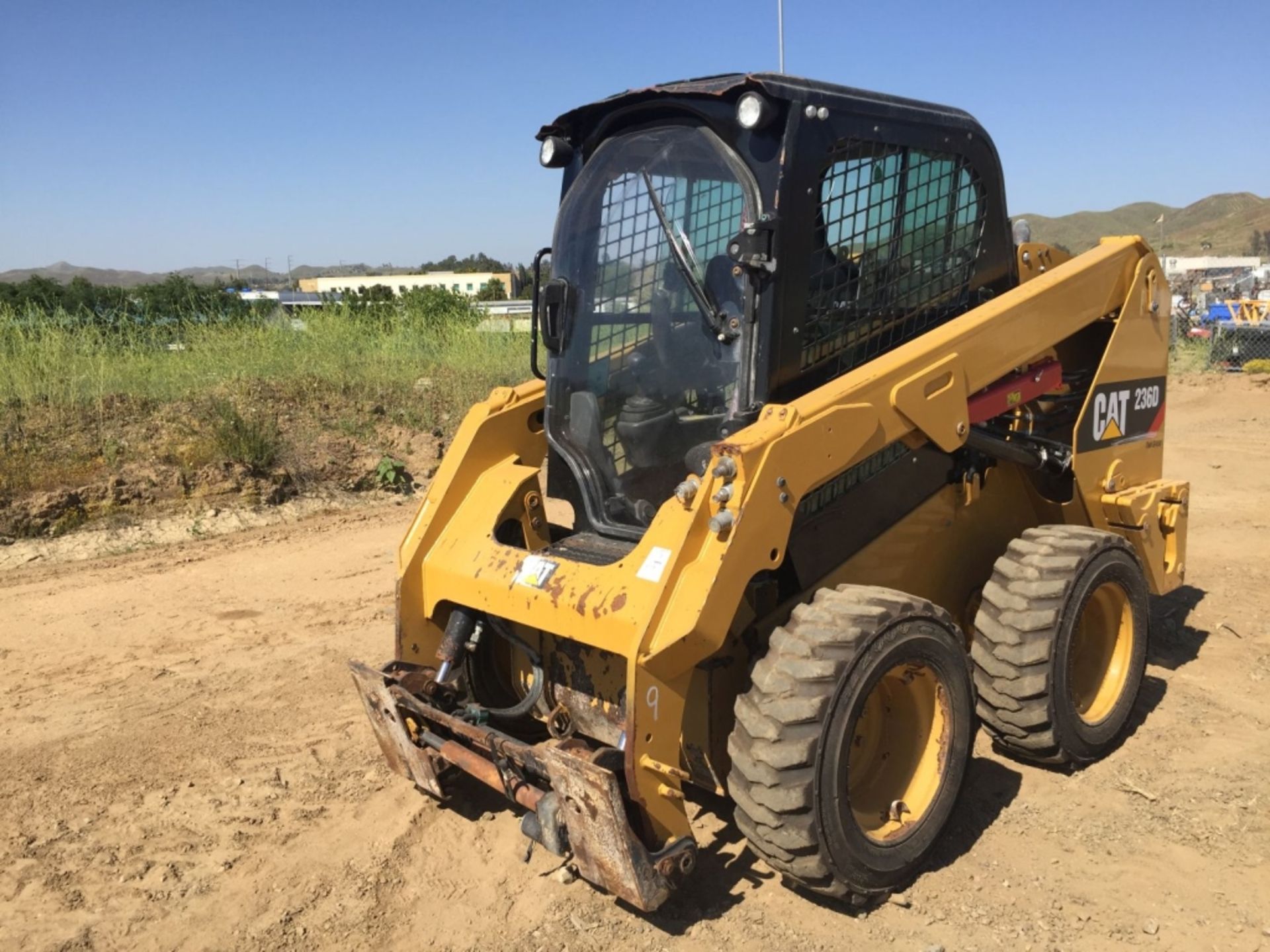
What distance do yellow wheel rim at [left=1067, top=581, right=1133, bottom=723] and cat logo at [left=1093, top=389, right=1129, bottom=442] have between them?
75cm

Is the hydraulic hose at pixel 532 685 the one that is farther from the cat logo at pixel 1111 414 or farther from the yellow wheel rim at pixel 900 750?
the cat logo at pixel 1111 414

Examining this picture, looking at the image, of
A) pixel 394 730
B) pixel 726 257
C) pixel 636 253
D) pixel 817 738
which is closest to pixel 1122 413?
pixel 726 257

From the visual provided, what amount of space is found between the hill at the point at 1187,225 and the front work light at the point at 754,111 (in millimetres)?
93897

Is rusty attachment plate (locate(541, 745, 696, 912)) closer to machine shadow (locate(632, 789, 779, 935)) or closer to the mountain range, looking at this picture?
machine shadow (locate(632, 789, 779, 935))

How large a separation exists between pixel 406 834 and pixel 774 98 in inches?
109

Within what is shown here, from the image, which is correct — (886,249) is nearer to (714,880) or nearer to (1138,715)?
(714,880)

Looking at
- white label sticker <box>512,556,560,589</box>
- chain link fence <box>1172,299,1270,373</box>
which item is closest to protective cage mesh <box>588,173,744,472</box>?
white label sticker <box>512,556,560,589</box>

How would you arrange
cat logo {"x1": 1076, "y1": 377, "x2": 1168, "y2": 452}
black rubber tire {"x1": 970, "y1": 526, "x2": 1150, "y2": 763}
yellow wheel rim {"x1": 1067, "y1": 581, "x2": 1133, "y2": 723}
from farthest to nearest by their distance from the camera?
cat logo {"x1": 1076, "y1": 377, "x2": 1168, "y2": 452} → yellow wheel rim {"x1": 1067, "y1": 581, "x2": 1133, "y2": 723} → black rubber tire {"x1": 970, "y1": 526, "x2": 1150, "y2": 763}

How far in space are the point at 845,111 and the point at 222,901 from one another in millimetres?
3253

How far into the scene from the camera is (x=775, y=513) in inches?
117

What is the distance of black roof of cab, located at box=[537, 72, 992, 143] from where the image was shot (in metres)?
3.20

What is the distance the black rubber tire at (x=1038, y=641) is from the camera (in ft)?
11.9

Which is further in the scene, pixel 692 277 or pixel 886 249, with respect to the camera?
pixel 886 249

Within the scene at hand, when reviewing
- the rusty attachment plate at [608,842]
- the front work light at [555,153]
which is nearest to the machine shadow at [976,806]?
the rusty attachment plate at [608,842]
